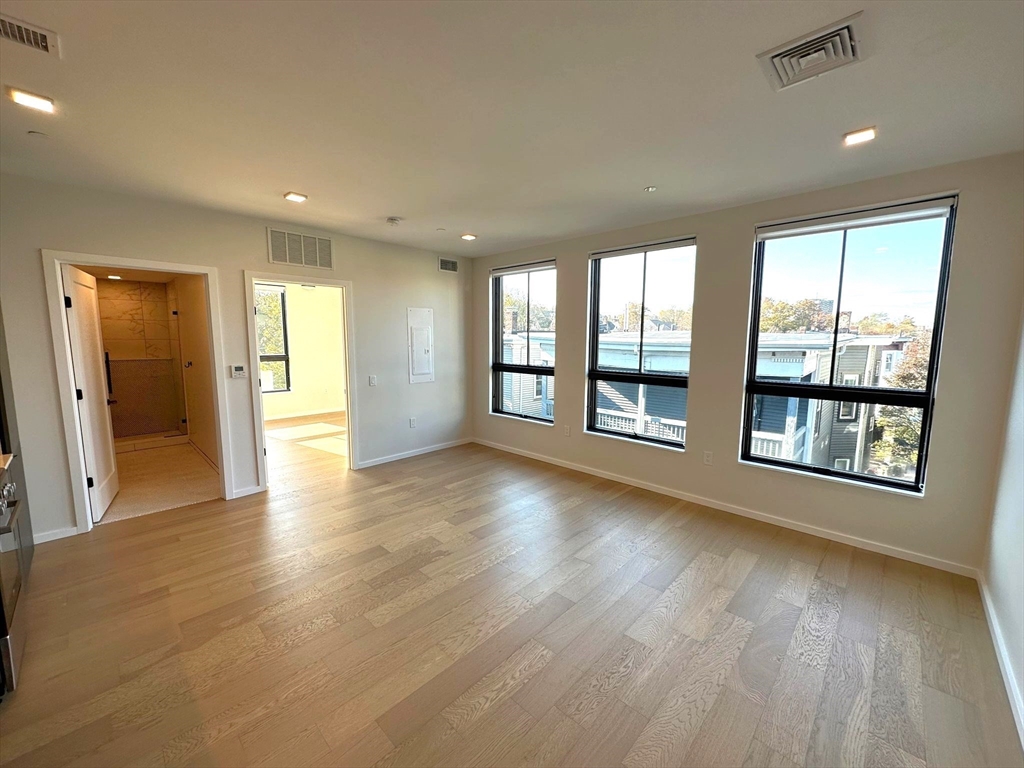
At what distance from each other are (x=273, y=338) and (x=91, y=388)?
4.17m

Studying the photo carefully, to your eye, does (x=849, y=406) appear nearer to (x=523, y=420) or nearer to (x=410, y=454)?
(x=523, y=420)

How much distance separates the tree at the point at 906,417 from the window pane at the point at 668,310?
4.77 feet

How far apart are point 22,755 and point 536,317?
190 inches

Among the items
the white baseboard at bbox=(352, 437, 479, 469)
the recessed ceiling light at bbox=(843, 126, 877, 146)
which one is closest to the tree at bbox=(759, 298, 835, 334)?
the recessed ceiling light at bbox=(843, 126, 877, 146)

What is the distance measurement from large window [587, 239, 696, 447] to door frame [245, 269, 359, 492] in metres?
2.71

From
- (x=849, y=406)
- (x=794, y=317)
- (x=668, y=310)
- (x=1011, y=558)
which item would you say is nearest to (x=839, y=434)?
(x=849, y=406)

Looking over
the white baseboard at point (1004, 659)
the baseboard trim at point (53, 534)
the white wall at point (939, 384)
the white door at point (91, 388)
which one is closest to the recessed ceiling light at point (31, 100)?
the white door at point (91, 388)

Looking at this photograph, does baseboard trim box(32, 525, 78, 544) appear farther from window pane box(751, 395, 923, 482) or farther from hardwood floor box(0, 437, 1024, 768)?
window pane box(751, 395, 923, 482)

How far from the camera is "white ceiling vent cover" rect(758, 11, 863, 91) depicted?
1500mm

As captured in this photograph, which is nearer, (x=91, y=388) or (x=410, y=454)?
(x=91, y=388)

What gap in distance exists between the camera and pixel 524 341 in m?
5.43

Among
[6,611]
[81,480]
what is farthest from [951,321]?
[81,480]

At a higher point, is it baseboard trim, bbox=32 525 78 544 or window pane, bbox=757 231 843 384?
window pane, bbox=757 231 843 384

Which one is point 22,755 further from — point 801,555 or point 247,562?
point 801,555
